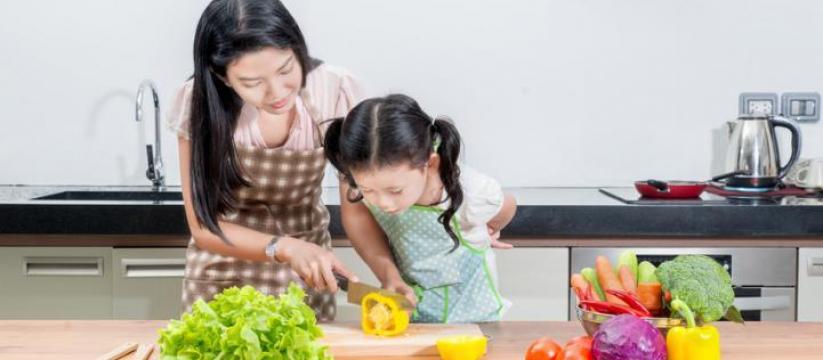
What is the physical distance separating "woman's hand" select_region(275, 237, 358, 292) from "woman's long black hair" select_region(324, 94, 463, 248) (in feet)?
0.50

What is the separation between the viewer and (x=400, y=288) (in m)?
1.52

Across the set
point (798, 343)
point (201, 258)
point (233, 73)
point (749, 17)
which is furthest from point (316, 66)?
point (749, 17)

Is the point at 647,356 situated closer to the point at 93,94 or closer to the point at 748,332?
the point at 748,332

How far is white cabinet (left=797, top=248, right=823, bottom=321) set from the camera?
212 cm

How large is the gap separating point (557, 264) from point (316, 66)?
2.91ft

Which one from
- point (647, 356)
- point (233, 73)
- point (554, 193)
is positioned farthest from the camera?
point (554, 193)

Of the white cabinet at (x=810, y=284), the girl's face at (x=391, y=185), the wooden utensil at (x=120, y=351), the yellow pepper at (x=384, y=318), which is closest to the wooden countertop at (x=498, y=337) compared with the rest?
the wooden utensil at (x=120, y=351)

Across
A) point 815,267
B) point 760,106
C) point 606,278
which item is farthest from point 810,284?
point 606,278

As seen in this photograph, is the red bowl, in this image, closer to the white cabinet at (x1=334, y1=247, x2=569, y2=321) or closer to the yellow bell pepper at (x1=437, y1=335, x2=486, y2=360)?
the white cabinet at (x1=334, y1=247, x2=569, y2=321)

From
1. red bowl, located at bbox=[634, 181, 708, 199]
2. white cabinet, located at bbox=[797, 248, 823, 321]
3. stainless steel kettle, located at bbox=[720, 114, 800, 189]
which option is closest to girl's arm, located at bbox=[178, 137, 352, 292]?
red bowl, located at bbox=[634, 181, 708, 199]

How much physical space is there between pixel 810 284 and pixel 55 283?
1.86 meters

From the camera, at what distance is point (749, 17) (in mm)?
2654

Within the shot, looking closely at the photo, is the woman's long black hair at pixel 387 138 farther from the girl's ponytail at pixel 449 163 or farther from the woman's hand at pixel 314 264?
the woman's hand at pixel 314 264

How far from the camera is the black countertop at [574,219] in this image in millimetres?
2070
